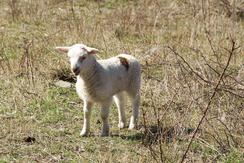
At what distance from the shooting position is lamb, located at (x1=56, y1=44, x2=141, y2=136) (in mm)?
6641

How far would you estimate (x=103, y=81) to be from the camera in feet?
22.6

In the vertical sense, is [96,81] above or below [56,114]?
above

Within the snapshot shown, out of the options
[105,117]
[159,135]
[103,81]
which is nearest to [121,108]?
[105,117]

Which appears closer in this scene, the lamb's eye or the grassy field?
the grassy field

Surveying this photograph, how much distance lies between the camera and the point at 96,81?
6.85 m

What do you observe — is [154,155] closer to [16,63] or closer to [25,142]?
[25,142]

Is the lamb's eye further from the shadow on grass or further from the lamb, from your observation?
the shadow on grass

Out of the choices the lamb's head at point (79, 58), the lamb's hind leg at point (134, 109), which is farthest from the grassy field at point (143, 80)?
the lamb's head at point (79, 58)

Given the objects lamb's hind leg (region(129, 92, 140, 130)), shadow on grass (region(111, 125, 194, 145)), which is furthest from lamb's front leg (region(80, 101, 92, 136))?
lamb's hind leg (region(129, 92, 140, 130))

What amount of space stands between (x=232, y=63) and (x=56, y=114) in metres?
3.59

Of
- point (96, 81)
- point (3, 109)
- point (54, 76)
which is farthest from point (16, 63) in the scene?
point (96, 81)

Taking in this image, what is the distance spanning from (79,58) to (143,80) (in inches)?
101

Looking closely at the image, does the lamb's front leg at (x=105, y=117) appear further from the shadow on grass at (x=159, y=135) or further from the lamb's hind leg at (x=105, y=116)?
the shadow on grass at (x=159, y=135)

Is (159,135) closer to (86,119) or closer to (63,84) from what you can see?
(86,119)
